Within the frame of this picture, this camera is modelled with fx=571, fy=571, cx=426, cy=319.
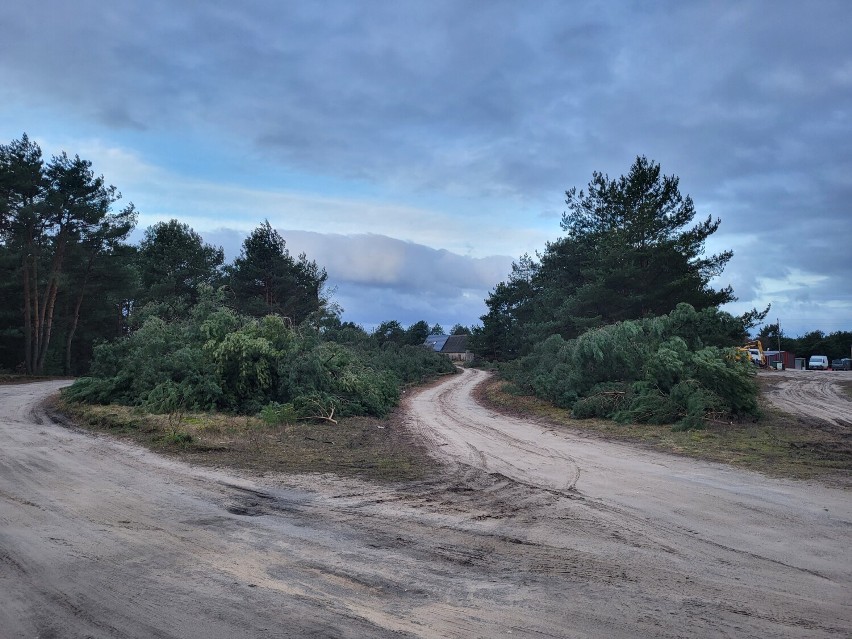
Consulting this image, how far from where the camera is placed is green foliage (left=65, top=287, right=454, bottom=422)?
615 inches

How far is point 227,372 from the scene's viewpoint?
16.4 meters

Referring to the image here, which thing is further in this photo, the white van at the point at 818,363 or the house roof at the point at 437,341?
the house roof at the point at 437,341

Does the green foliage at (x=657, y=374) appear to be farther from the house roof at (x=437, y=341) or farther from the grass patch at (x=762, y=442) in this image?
the house roof at (x=437, y=341)

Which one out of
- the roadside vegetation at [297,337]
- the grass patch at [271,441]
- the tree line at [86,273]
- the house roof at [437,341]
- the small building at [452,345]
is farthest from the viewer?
the house roof at [437,341]

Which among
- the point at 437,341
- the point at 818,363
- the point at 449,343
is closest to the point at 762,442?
the point at 818,363

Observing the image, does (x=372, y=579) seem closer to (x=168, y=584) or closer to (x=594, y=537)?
(x=168, y=584)

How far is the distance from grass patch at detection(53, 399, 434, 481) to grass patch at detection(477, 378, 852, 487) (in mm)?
5093

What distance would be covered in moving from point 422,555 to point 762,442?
387 inches

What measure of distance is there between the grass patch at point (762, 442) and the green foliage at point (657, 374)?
53 centimetres

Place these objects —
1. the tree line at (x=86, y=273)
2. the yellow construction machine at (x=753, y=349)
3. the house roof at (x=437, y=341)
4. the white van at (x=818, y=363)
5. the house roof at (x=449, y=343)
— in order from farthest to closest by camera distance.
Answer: the house roof at (x=437, y=341)
the house roof at (x=449, y=343)
the white van at (x=818, y=363)
the tree line at (x=86, y=273)
the yellow construction machine at (x=753, y=349)

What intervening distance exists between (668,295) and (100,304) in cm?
3621

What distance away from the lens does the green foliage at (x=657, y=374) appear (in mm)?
15219

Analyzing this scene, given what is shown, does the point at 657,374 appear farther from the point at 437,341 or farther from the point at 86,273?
the point at 437,341

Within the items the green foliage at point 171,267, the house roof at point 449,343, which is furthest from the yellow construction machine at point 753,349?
the house roof at point 449,343
